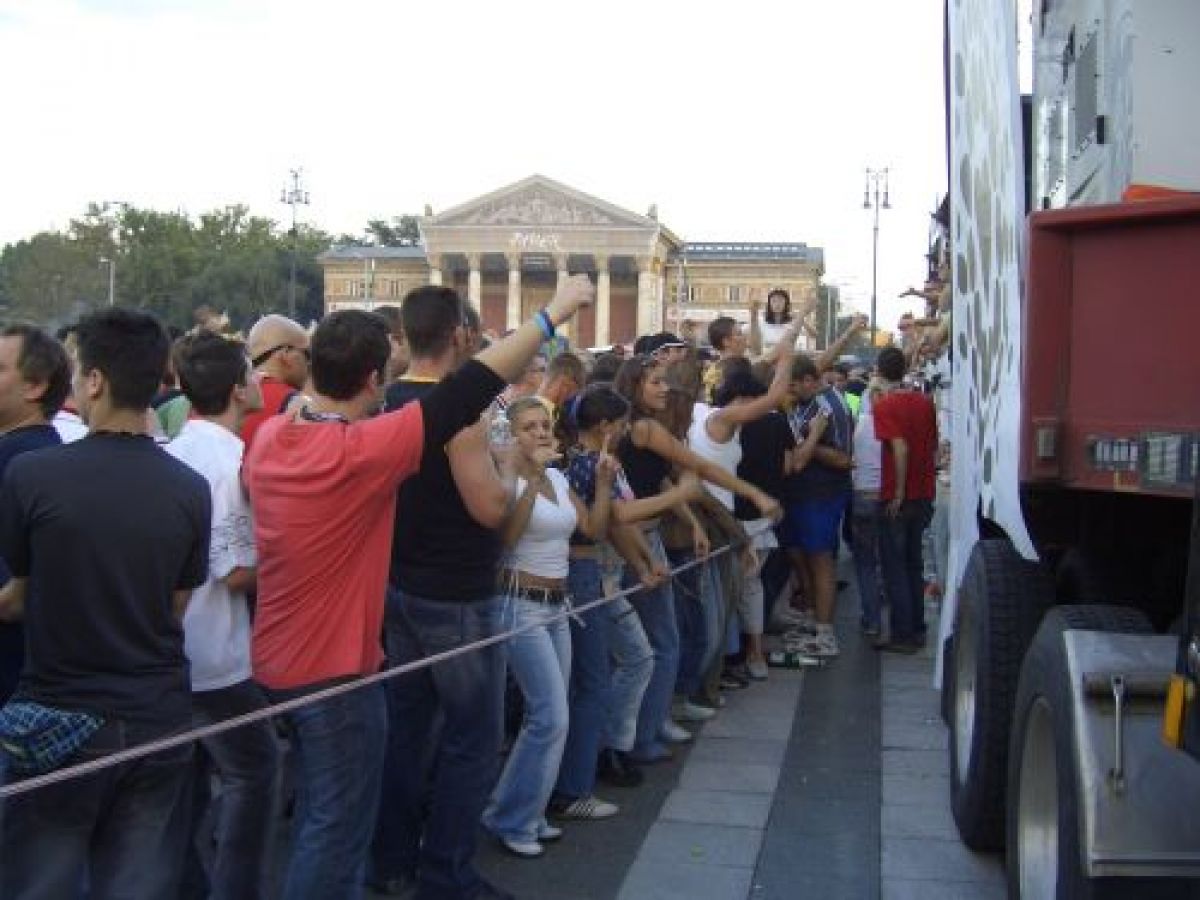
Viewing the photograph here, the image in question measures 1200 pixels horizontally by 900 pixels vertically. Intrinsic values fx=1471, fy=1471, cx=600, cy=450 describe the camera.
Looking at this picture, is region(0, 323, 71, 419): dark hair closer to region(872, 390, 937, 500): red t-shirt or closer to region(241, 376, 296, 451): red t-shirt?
region(241, 376, 296, 451): red t-shirt

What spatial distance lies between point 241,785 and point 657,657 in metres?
3.13

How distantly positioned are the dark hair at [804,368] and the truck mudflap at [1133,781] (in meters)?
6.91

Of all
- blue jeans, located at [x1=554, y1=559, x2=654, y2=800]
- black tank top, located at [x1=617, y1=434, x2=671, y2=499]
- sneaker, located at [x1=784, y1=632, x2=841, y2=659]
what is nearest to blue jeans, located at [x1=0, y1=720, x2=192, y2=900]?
blue jeans, located at [x1=554, y1=559, x2=654, y2=800]

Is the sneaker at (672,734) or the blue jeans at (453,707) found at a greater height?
the blue jeans at (453,707)

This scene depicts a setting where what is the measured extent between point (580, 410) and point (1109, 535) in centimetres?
262

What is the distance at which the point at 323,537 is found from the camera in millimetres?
3969

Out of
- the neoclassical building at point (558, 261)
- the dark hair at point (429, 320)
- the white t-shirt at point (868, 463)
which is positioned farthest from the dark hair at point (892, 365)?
the neoclassical building at point (558, 261)

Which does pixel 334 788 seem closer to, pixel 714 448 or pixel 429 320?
pixel 429 320

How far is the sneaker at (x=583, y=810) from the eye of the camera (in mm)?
6246

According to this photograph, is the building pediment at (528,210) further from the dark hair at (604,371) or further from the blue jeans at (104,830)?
the blue jeans at (104,830)

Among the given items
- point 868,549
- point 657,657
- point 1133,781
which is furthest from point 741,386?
point 1133,781

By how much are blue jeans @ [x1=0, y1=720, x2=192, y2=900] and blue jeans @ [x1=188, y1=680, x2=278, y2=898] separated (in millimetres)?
574

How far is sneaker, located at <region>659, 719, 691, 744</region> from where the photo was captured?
24.8ft

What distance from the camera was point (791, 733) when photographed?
25.7 ft
